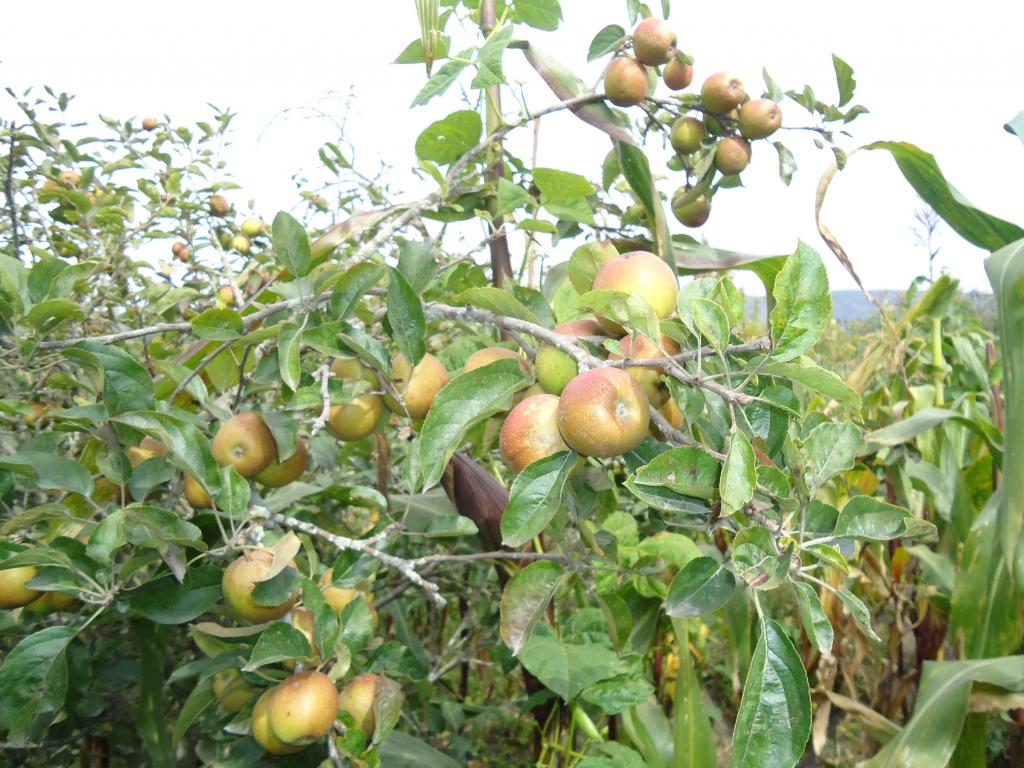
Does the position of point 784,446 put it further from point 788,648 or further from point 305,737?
point 305,737

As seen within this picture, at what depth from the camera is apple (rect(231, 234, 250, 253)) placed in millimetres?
1907

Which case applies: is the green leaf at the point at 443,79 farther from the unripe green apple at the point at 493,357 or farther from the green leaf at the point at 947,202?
the green leaf at the point at 947,202

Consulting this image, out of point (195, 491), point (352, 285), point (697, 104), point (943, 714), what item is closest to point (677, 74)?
point (697, 104)

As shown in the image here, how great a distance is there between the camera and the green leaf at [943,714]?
155 centimetres

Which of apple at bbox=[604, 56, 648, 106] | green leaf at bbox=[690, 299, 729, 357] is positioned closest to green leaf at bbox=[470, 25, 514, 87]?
apple at bbox=[604, 56, 648, 106]

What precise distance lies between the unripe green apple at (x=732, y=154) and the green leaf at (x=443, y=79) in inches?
15.0

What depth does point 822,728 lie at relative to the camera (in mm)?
2211

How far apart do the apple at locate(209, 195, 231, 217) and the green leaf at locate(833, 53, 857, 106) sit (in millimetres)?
1551

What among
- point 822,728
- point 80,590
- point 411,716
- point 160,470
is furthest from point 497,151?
point 822,728

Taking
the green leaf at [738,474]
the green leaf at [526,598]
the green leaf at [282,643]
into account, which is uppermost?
the green leaf at [738,474]

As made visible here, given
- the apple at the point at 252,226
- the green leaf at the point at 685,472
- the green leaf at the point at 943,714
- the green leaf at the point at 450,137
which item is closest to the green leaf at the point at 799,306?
the green leaf at the point at 685,472

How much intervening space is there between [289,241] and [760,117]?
646mm

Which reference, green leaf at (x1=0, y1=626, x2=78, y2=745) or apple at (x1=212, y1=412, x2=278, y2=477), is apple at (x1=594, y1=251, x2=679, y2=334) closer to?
apple at (x1=212, y1=412, x2=278, y2=477)

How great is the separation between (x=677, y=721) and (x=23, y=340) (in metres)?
1.37
